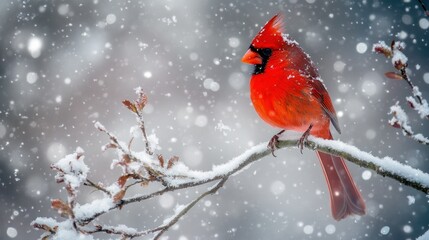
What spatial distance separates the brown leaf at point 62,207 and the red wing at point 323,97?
1636 mm

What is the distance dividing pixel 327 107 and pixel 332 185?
52 centimetres

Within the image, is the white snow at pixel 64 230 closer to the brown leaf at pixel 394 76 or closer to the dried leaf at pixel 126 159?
the dried leaf at pixel 126 159

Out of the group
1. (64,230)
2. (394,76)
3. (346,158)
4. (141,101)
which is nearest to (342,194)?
(346,158)

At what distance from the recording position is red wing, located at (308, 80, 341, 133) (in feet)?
8.30

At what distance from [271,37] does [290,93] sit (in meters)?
0.39

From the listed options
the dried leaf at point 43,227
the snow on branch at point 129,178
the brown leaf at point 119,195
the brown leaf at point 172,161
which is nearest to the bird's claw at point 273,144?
the snow on branch at point 129,178

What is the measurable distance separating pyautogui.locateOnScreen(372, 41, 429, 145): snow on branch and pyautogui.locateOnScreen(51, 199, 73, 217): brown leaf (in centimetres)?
116

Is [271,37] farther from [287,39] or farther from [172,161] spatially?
[172,161]

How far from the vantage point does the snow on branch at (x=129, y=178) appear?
1.42 m

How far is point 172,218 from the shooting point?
5.84ft

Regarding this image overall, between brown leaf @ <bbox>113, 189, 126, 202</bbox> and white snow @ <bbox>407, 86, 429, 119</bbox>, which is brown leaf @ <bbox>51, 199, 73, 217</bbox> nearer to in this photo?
brown leaf @ <bbox>113, 189, 126, 202</bbox>

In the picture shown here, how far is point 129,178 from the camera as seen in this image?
155 cm

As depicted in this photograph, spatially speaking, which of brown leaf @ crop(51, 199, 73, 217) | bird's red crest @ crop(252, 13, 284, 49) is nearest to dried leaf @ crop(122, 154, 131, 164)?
brown leaf @ crop(51, 199, 73, 217)

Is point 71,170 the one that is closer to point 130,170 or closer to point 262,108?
point 130,170
